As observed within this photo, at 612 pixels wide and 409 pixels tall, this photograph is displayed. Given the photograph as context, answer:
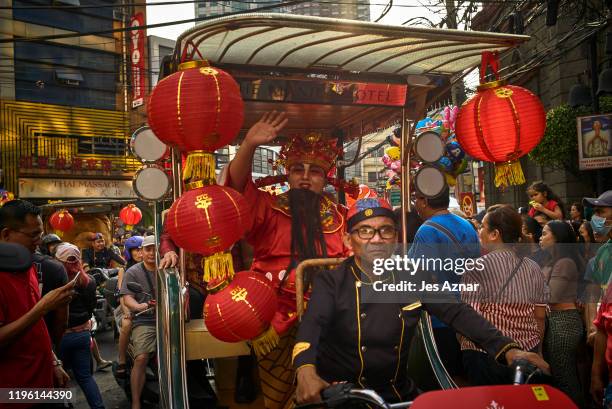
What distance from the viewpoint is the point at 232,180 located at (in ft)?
12.4

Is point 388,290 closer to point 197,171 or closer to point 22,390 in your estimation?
point 197,171

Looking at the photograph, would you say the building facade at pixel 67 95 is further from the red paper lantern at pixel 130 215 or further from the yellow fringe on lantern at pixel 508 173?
the yellow fringe on lantern at pixel 508 173

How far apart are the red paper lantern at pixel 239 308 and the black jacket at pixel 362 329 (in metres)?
0.42

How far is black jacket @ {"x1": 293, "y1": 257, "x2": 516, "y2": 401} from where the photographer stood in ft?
9.61

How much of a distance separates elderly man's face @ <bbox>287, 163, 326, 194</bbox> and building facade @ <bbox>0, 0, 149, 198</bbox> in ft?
74.6

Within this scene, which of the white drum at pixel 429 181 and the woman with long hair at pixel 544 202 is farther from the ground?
the white drum at pixel 429 181

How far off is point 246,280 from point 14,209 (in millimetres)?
1425

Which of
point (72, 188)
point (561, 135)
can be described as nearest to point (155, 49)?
point (72, 188)

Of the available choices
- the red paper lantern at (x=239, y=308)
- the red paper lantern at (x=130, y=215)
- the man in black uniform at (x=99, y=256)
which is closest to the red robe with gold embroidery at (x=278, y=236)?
the red paper lantern at (x=239, y=308)

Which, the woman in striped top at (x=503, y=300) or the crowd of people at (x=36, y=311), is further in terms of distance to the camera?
the woman in striped top at (x=503, y=300)

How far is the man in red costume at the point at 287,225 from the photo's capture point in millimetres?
3748

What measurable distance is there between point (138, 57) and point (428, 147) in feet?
82.4

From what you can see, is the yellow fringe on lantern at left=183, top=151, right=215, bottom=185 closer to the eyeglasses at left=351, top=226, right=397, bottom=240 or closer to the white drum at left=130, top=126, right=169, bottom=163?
the eyeglasses at left=351, top=226, right=397, bottom=240

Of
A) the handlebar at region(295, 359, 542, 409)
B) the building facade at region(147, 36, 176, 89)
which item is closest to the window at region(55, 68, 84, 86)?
the building facade at region(147, 36, 176, 89)
